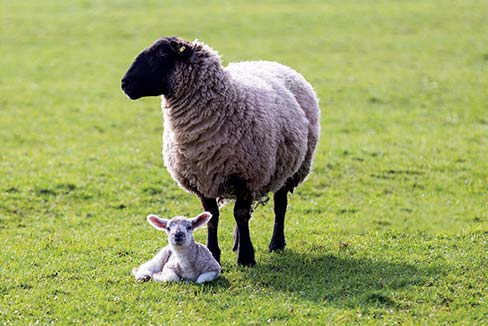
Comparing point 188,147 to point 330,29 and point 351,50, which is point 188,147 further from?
point 330,29

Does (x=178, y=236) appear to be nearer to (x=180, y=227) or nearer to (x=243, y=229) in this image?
(x=180, y=227)

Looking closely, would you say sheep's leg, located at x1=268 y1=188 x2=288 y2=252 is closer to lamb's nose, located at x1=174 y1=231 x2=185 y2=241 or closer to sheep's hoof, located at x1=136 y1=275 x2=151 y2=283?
sheep's hoof, located at x1=136 y1=275 x2=151 y2=283

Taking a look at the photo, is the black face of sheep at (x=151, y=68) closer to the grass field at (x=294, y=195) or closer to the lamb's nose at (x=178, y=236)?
the lamb's nose at (x=178, y=236)

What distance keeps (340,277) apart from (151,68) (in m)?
3.04

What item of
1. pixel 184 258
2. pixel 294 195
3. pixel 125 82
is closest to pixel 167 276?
pixel 184 258

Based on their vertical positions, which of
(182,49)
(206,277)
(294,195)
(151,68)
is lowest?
(294,195)

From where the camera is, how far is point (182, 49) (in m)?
8.89

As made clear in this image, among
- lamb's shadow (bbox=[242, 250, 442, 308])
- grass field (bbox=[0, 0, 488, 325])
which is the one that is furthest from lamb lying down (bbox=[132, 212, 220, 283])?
lamb's shadow (bbox=[242, 250, 442, 308])

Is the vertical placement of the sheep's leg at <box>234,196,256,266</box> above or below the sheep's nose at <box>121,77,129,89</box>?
below

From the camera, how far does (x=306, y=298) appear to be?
799cm

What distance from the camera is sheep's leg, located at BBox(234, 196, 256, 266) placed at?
29.9ft

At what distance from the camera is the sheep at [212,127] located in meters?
8.81

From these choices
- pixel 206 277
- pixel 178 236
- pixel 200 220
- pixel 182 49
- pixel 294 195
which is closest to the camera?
pixel 178 236

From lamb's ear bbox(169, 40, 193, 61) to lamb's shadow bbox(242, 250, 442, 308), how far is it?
96.3 inches
